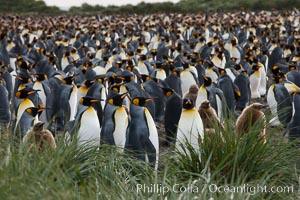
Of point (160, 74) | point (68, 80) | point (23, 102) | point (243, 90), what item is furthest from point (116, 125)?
point (160, 74)

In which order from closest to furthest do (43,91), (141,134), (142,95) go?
(141,134), (142,95), (43,91)

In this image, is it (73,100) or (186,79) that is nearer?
(73,100)

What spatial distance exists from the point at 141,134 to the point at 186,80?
17.7 feet

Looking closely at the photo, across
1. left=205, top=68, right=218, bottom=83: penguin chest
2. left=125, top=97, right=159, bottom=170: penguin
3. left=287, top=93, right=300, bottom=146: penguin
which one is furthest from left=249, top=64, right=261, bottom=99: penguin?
left=125, top=97, right=159, bottom=170: penguin

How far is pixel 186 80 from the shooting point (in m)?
11.5

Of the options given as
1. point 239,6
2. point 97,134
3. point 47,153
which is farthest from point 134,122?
point 239,6

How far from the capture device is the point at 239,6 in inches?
1559

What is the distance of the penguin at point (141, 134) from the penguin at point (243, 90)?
4687 millimetres

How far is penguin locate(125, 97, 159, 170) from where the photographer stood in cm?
618

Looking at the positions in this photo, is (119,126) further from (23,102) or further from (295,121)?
(295,121)

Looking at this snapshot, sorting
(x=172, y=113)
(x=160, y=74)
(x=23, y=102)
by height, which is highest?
(x=23, y=102)

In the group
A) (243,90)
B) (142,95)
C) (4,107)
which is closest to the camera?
(142,95)

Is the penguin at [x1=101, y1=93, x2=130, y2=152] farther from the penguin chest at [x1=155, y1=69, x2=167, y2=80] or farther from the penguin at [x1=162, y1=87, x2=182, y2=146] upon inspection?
the penguin chest at [x1=155, y1=69, x2=167, y2=80]

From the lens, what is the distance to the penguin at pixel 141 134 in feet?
20.3
